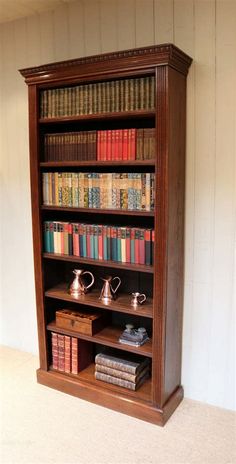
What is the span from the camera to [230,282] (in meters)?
2.14

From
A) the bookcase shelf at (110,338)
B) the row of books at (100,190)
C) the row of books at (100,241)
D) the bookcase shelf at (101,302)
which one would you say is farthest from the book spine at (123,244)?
the bookcase shelf at (110,338)

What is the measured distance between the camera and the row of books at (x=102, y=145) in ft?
6.70

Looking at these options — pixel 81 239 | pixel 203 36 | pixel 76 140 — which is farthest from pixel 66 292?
pixel 203 36

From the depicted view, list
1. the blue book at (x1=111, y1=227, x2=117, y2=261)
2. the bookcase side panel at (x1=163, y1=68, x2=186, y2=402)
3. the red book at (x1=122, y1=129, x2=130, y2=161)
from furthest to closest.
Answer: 1. the blue book at (x1=111, y1=227, x2=117, y2=261)
2. the red book at (x1=122, y1=129, x2=130, y2=161)
3. the bookcase side panel at (x1=163, y1=68, x2=186, y2=402)

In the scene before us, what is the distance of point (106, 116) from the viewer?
6.86 feet

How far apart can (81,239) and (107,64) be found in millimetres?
961

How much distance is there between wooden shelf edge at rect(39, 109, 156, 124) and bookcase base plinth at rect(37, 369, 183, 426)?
5.02 feet

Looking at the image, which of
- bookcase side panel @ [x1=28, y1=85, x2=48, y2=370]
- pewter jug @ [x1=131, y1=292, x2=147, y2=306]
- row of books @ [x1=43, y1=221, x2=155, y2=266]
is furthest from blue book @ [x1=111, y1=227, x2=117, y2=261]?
bookcase side panel @ [x1=28, y1=85, x2=48, y2=370]

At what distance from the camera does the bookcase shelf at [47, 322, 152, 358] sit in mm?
2176

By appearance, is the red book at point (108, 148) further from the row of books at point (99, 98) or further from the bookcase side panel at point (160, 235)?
the bookcase side panel at point (160, 235)

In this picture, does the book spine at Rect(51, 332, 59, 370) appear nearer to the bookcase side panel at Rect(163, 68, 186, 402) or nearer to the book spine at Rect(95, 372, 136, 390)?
the book spine at Rect(95, 372, 136, 390)

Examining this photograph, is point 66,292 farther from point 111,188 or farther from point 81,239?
point 111,188

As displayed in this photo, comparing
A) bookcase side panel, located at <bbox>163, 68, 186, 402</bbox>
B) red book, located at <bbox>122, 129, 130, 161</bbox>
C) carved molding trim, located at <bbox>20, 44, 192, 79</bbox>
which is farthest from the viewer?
red book, located at <bbox>122, 129, 130, 161</bbox>

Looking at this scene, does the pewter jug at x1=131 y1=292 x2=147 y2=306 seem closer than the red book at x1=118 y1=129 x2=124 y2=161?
No
